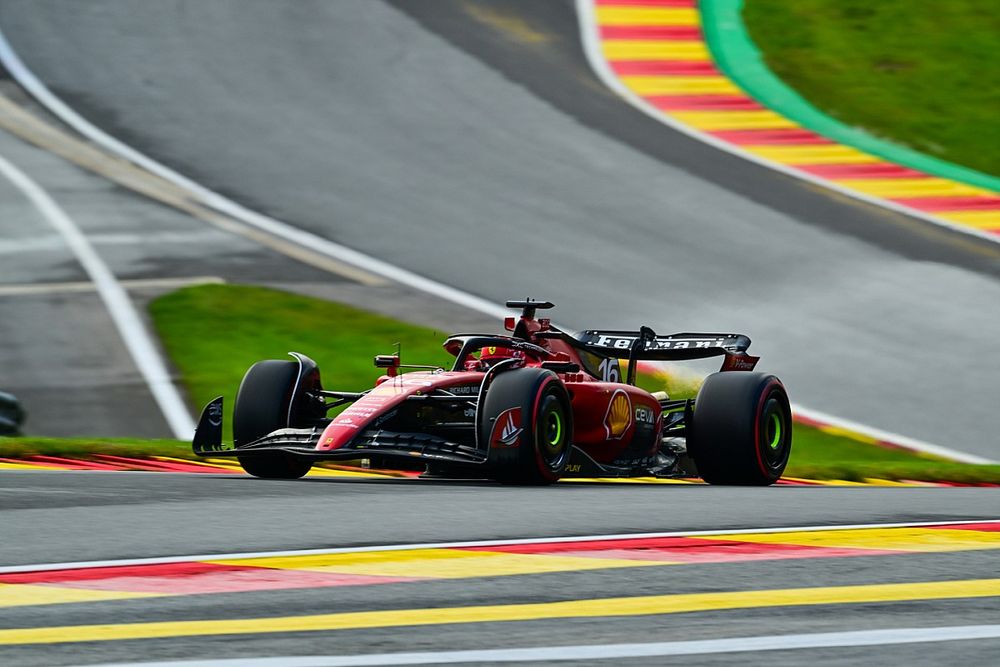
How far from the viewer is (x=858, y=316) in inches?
687

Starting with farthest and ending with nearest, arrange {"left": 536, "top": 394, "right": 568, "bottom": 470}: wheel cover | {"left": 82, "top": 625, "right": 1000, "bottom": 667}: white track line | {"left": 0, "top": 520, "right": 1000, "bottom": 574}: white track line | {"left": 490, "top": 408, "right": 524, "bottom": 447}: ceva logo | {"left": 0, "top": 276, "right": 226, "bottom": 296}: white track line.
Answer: {"left": 0, "top": 276, "right": 226, "bottom": 296}: white track line → {"left": 536, "top": 394, "right": 568, "bottom": 470}: wheel cover → {"left": 490, "top": 408, "right": 524, "bottom": 447}: ceva logo → {"left": 0, "top": 520, "right": 1000, "bottom": 574}: white track line → {"left": 82, "top": 625, "right": 1000, "bottom": 667}: white track line

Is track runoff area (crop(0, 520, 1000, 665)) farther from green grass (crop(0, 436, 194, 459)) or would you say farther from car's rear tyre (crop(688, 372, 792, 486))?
green grass (crop(0, 436, 194, 459))

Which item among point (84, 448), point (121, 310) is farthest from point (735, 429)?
point (121, 310)

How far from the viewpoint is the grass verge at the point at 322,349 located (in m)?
13.4

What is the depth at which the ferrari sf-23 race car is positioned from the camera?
10.0 meters

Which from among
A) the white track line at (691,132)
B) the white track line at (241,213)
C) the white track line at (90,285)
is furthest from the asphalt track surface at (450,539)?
the white track line at (691,132)

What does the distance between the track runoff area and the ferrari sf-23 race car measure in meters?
2.94

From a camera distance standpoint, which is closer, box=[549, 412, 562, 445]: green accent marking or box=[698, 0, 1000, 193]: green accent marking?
box=[549, 412, 562, 445]: green accent marking

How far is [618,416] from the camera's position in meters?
11.2

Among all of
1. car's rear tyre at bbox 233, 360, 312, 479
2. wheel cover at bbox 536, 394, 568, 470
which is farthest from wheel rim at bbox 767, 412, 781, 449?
car's rear tyre at bbox 233, 360, 312, 479

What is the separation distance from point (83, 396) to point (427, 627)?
9.98 m

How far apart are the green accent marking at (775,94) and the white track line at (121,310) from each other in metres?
10.7

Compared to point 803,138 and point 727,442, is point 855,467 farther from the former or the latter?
point 803,138

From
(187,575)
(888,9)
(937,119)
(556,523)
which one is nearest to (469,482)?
(556,523)
